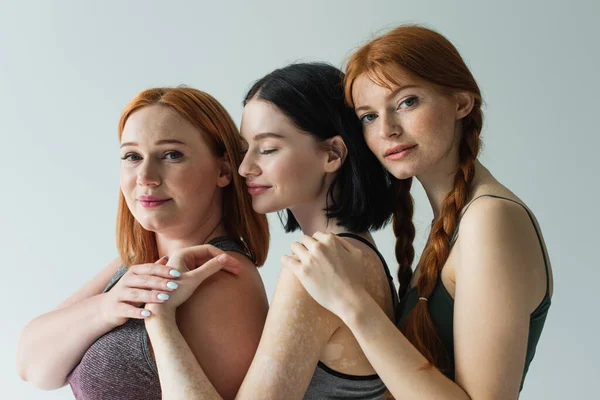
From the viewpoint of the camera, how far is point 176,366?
6.08 feet

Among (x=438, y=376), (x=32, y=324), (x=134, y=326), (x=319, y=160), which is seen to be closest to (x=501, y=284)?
(x=438, y=376)

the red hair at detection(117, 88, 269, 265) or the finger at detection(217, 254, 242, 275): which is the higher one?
the red hair at detection(117, 88, 269, 265)

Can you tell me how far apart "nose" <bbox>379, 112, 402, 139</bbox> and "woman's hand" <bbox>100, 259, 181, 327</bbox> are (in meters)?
0.71

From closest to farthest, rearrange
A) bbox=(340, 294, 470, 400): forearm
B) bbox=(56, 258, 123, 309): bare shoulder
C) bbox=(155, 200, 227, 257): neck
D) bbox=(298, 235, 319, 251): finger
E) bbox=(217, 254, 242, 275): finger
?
bbox=(340, 294, 470, 400): forearm, bbox=(298, 235, 319, 251): finger, bbox=(217, 254, 242, 275): finger, bbox=(155, 200, 227, 257): neck, bbox=(56, 258, 123, 309): bare shoulder

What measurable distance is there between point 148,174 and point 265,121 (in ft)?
1.28

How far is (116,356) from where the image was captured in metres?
2.05

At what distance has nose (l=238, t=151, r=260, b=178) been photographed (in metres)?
2.13

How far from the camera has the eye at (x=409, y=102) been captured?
79.4 inches

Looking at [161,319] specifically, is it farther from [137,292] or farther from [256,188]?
[256,188]

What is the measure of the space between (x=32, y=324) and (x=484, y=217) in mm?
1507

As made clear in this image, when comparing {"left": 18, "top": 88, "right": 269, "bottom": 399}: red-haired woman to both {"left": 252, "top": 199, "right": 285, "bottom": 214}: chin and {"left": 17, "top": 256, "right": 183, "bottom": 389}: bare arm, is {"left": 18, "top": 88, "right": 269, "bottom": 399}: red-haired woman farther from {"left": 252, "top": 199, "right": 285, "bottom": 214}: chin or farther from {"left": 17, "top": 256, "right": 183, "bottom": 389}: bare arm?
{"left": 252, "top": 199, "right": 285, "bottom": 214}: chin

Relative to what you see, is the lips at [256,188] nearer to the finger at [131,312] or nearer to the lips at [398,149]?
the lips at [398,149]

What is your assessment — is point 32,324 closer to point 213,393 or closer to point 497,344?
point 213,393

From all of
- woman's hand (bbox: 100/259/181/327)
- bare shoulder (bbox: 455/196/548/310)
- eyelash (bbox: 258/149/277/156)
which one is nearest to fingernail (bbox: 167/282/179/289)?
woman's hand (bbox: 100/259/181/327)
